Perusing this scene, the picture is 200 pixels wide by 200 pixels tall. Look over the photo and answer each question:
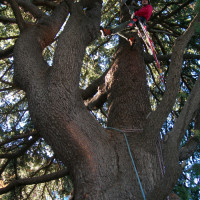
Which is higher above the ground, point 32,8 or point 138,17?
point 32,8

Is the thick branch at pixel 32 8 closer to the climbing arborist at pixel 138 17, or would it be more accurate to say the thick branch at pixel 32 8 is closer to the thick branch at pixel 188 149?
the climbing arborist at pixel 138 17

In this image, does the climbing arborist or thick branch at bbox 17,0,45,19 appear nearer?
thick branch at bbox 17,0,45,19

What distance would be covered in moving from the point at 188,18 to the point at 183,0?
1.68ft

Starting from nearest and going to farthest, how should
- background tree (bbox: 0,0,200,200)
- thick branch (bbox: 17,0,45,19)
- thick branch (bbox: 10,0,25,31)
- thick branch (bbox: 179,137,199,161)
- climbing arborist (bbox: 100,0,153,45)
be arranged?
background tree (bbox: 0,0,200,200) → thick branch (bbox: 179,137,199,161) → thick branch (bbox: 10,0,25,31) → thick branch (bbox: 17,0,45,19) → climbing arborist (bbox: 100,0,153,45)

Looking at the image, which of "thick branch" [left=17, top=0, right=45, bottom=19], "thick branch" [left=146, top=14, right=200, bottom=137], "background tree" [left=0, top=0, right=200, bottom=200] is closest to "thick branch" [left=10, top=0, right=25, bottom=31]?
"background tree" [left=0, top=0, right=200, bottom=200]

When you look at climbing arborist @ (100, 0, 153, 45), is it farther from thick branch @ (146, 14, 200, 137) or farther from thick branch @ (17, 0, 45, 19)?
thick branch @ (146, 14, 200, 137)

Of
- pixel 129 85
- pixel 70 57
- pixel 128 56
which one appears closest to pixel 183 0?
pixel 128 56

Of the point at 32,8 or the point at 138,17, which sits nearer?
the point at 32,8

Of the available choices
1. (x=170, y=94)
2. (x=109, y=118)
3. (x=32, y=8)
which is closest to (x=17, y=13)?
(x=32, y=8)

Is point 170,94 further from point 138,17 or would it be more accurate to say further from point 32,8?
point 32,8

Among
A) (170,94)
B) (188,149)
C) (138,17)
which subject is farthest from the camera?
(138,17)

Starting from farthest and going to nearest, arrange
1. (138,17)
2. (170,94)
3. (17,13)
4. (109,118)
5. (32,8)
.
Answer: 1. (138,17)
2. (32,8)
3. (17,13)
4. (109,118)
5. (170,94)

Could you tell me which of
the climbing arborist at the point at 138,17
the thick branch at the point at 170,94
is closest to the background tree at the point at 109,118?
the thick branch at the point at 170,94

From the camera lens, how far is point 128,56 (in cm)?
405
